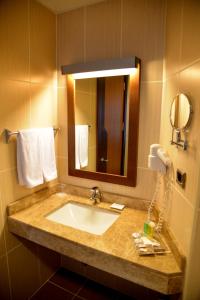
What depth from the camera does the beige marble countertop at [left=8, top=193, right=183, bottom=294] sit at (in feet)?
2.91

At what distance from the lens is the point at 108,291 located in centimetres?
163

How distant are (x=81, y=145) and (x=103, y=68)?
63 centimetres

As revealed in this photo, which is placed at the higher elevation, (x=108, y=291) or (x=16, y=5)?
(x=16, y=5)

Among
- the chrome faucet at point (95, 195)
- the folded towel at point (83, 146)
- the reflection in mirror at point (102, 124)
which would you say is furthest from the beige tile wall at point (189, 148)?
the folded towel at point (83, 146)

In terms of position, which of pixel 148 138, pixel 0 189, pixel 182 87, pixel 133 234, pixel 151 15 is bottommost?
pixel 133 234

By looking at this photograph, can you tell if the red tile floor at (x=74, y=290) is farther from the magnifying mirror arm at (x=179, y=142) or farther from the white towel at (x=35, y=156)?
the magnifying mirror arm at (x=179, y=142)

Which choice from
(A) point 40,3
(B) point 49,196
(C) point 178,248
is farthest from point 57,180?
(A) point 40,3

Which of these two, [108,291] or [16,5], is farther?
[108,291]

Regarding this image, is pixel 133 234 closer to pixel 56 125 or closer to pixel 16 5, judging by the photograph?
pixel 56 125

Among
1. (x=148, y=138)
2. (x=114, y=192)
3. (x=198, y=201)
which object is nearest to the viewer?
(x=198, y=201)

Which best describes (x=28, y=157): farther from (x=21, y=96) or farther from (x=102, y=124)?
(x=102, y=124)

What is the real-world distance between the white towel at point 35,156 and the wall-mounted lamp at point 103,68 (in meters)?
0.49

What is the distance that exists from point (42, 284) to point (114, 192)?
3.44ft

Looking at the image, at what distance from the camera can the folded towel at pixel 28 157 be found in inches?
51.8
